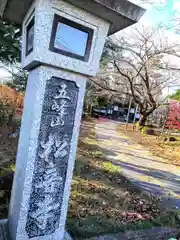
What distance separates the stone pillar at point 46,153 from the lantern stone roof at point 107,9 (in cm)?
53

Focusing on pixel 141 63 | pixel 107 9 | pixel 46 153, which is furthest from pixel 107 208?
pixel 141 63

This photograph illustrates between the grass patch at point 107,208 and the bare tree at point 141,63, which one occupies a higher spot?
the bare tree at point 141,63

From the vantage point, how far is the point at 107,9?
1785 mm

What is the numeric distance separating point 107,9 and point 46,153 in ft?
4.14

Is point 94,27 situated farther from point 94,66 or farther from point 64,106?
point 64,106

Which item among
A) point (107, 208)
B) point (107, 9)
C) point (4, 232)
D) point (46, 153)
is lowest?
point (107, 208)

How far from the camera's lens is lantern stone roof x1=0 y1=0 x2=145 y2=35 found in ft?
5.73

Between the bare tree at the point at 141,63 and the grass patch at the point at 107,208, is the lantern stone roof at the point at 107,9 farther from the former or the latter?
the bare tree at the point at 141,63

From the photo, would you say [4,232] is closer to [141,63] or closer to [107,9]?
[107,9]

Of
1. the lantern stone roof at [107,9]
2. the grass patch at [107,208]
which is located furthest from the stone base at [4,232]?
the lantern stone roof at [107,9]

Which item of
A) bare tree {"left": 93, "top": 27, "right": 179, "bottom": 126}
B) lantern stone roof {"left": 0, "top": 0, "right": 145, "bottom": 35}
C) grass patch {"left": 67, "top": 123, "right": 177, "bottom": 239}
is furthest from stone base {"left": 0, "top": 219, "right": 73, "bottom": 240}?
bare tree {"left": 93, "top": 27, "right": 179, "bottom": 126}

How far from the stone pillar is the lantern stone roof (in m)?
0.53

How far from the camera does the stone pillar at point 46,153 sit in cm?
189

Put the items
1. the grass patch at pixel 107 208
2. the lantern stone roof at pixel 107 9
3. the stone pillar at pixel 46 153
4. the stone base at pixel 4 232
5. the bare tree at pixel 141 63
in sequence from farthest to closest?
1. the bare tree at pixel 141 63
2. the grass patch at pixel 107 208
3. the stone base at pixel 4 232
4. the stone pillar at pixel 46 153
5. the lantern stone roof at pixel 107 9
